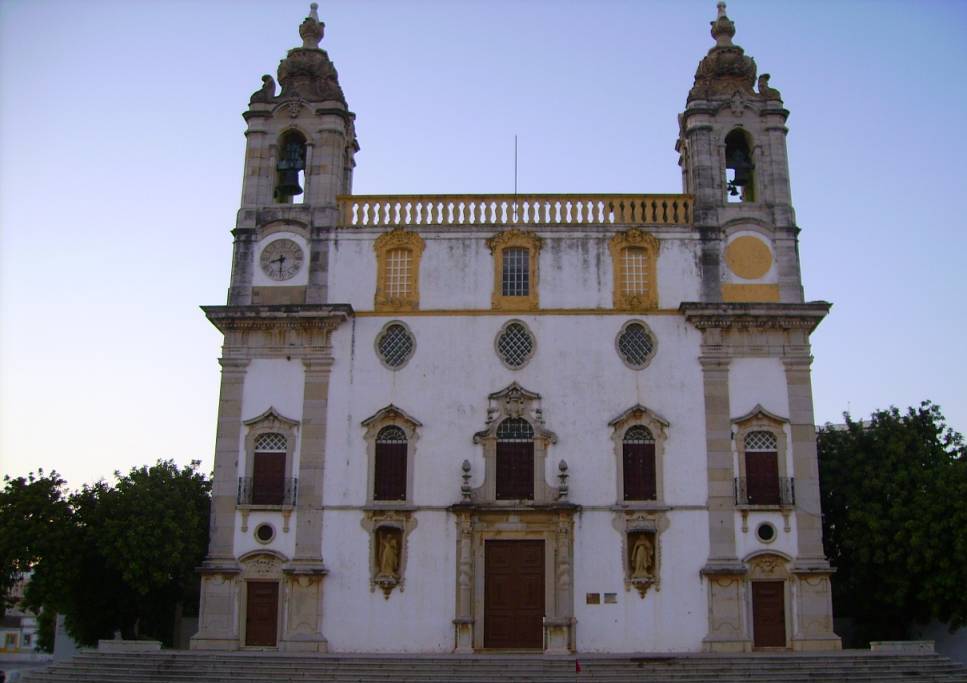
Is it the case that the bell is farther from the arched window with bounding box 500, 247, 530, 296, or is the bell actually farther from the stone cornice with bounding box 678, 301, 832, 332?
the stone cornice with bounding box 678, 301, 832, 332

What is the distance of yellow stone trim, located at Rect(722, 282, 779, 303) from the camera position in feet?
80.8

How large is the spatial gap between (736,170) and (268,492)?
14243 millimetres

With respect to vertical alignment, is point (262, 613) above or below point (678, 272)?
below

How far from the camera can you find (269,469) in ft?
78.5

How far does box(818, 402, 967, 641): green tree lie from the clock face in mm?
14581

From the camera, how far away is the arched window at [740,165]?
1042 inches

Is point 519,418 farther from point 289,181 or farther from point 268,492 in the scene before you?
point 289,181

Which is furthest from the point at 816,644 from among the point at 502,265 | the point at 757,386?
the point at 502,265

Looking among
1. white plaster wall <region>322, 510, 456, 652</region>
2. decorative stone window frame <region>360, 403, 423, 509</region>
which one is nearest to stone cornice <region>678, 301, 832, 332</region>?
decorative stone window frame <region>360, 403, 423, 509</region>

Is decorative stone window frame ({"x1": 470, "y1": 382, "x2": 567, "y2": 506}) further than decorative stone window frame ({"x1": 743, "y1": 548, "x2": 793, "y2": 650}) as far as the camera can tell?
Yes

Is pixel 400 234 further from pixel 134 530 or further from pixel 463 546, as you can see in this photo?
pixel 134 530

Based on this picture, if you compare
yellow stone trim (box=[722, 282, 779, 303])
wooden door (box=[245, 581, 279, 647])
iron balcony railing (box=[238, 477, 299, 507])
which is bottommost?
wooden door (box=[245, 581, 279, 647])

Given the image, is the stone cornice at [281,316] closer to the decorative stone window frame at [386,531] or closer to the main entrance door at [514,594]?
the decorative stone window frame at [386,531]

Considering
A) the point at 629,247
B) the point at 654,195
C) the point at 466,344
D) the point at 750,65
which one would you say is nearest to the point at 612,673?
the point at 466,344
